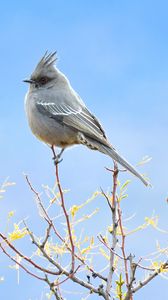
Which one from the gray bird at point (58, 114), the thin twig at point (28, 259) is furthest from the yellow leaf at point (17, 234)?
the gray bird at point (58, 114)

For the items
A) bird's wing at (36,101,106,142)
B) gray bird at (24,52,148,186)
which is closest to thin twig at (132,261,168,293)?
gray bird at (24,52,148,186)

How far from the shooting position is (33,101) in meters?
5.94

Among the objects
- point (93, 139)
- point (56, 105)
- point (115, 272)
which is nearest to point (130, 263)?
point (115, 272)

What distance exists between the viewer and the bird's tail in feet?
15.1

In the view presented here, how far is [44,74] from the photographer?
6.09m

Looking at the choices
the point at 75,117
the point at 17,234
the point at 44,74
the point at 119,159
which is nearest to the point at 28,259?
the point at 17,234

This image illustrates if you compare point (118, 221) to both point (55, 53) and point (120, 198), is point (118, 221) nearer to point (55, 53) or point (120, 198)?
point (120, 198)

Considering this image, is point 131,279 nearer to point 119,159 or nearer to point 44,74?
point 119,159

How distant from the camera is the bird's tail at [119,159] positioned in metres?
4.59

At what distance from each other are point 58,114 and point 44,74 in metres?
0.67

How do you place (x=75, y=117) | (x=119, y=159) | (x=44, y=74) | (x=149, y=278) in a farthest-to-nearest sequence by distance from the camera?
(x=44, y=74) → (x=75, y=117) → (x=119, y=159) → (x=149, y=278)

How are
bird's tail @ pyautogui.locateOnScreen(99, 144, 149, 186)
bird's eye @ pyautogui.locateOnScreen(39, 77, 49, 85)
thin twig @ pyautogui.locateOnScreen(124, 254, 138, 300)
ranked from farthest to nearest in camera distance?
bird's eye @ pyautogui.locateOnScreen(39, 77, 49, 85) < bird's tail @ pyautogui.locateOnScreen(99, 144, 149, 186) < thin twig @ pyautogui.locateOnScreen(124, 254, 138, 300)

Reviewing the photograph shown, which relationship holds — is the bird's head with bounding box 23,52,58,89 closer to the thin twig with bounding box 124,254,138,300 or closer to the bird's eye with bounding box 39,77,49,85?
the bird's eye with bounding box 39,77,49,85

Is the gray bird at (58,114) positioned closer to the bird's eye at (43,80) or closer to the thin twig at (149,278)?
the bird's eye at (43,80)
